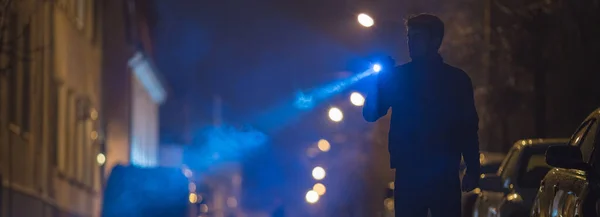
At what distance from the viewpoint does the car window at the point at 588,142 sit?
278 inches

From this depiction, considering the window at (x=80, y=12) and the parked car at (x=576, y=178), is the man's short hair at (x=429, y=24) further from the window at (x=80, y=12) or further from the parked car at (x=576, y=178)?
the window at (x=80, y=12)

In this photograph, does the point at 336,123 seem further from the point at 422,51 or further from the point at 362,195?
the point at 422,51

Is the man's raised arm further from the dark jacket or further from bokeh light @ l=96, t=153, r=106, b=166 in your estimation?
bokeh light @ l=96, t=153, r=106, b=166

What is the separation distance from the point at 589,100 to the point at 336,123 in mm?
12756

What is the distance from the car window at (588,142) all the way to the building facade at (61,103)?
8.66 metres

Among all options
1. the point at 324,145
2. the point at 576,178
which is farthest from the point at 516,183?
the point at 324,145

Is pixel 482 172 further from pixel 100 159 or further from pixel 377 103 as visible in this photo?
pixel 100 159

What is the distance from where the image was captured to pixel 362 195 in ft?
89.5

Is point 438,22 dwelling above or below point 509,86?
Answer: below

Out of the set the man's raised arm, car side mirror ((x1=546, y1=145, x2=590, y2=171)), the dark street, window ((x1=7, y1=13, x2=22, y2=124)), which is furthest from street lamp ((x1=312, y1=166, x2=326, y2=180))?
the man's raised arm

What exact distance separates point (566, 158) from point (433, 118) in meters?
0.91

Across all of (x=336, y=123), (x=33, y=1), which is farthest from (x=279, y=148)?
(x=33, y=1)

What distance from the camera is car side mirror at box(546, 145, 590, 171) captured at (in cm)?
666

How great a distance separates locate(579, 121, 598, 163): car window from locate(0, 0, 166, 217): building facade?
866 cm
